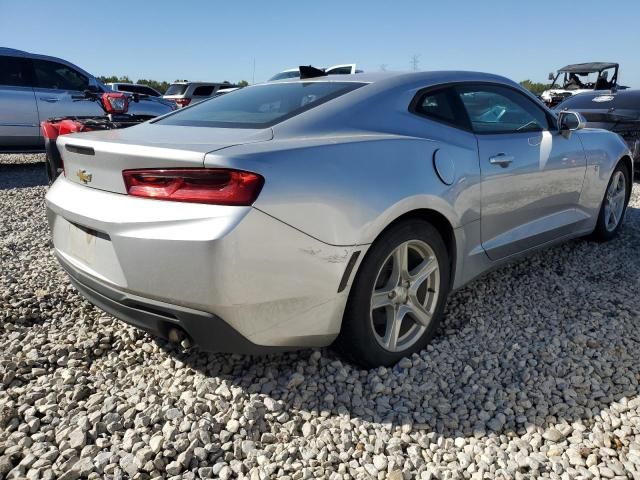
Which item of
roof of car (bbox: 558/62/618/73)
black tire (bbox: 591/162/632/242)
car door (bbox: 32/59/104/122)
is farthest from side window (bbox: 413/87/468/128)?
roof of car (bbox: 558/62/618/73)

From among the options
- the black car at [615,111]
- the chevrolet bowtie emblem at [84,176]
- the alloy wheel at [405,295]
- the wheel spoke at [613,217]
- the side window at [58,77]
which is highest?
the side window at [58,77]

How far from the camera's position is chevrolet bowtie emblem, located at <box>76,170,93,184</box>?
2225mm

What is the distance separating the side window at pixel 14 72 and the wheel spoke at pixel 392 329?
7.70 meters

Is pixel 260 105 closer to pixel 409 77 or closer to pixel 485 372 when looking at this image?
pixel 409 77

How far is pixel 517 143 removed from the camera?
10.0 ft

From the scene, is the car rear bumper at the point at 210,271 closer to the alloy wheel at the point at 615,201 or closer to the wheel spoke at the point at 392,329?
the wheel spoke at the point at 392,329

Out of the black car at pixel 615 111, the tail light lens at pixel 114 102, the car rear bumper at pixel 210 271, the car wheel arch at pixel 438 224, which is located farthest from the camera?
the black car at pixel 615 111

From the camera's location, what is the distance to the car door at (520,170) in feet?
9.33

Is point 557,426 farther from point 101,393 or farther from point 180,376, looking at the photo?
point 101,393

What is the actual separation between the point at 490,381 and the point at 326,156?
4.17 ft

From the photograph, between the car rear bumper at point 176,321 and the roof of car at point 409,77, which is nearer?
the car rear bumper at point 176,321

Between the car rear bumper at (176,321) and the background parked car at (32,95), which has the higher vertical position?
the background parked car at (32,95)

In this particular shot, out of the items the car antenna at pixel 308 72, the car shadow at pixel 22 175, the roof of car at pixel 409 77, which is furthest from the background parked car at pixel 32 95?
the roof of car at pixel 409 77

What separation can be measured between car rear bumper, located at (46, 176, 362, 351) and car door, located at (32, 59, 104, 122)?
6594 millimetres
